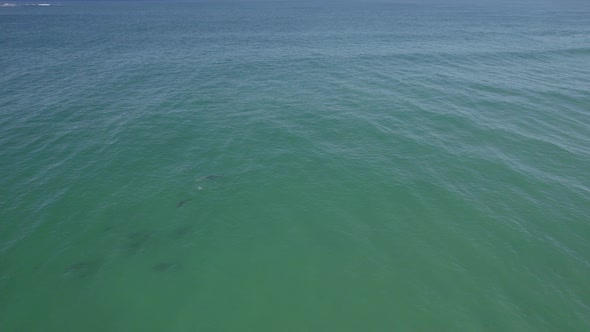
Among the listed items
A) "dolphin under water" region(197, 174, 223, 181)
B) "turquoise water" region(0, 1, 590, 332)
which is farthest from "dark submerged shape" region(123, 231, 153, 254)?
"dolphin under water" region(197, 174, 223, 181)

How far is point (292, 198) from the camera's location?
52.0 metres

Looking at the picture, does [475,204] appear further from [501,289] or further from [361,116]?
[361,116]

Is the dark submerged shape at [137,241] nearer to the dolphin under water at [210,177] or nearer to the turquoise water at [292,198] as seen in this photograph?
the turquoise water at [292,198]

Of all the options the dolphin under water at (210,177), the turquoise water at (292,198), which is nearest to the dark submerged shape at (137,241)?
the turquoise water at (292,198)

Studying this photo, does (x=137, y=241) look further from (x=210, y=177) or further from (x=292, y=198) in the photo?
(x=292, y=198)

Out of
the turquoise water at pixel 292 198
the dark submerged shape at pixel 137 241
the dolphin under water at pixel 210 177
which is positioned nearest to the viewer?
the turquoise water at pixel 292 198

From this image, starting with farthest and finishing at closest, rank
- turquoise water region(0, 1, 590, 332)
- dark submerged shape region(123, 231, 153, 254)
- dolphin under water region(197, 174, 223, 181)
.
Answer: dolphin under water region(197, 174, 223, 181)
dark submerged shape region(123, 231, 153, 254)
turquoise water region(0, 1, 590, 332)

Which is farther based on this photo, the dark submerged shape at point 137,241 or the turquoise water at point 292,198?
the dark submerged shape at point 137,241

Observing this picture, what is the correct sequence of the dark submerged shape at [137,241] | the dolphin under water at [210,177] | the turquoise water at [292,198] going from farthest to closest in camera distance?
the dolphin under water at [210,177]
the dark submerged shape at [137,241]
the turquoise water at [292,198]

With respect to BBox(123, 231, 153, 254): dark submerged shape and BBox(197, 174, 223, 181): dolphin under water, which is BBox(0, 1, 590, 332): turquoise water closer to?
BBox(123, 231, 153, 254): dark submerged shape

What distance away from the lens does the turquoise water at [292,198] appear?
36.2 metres

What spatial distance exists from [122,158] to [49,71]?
5982 cm

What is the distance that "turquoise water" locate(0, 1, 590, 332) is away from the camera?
119 ft

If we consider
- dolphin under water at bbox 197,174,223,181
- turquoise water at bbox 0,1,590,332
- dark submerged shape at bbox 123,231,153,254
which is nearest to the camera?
turquoise water at bbox 0,1,590,332
